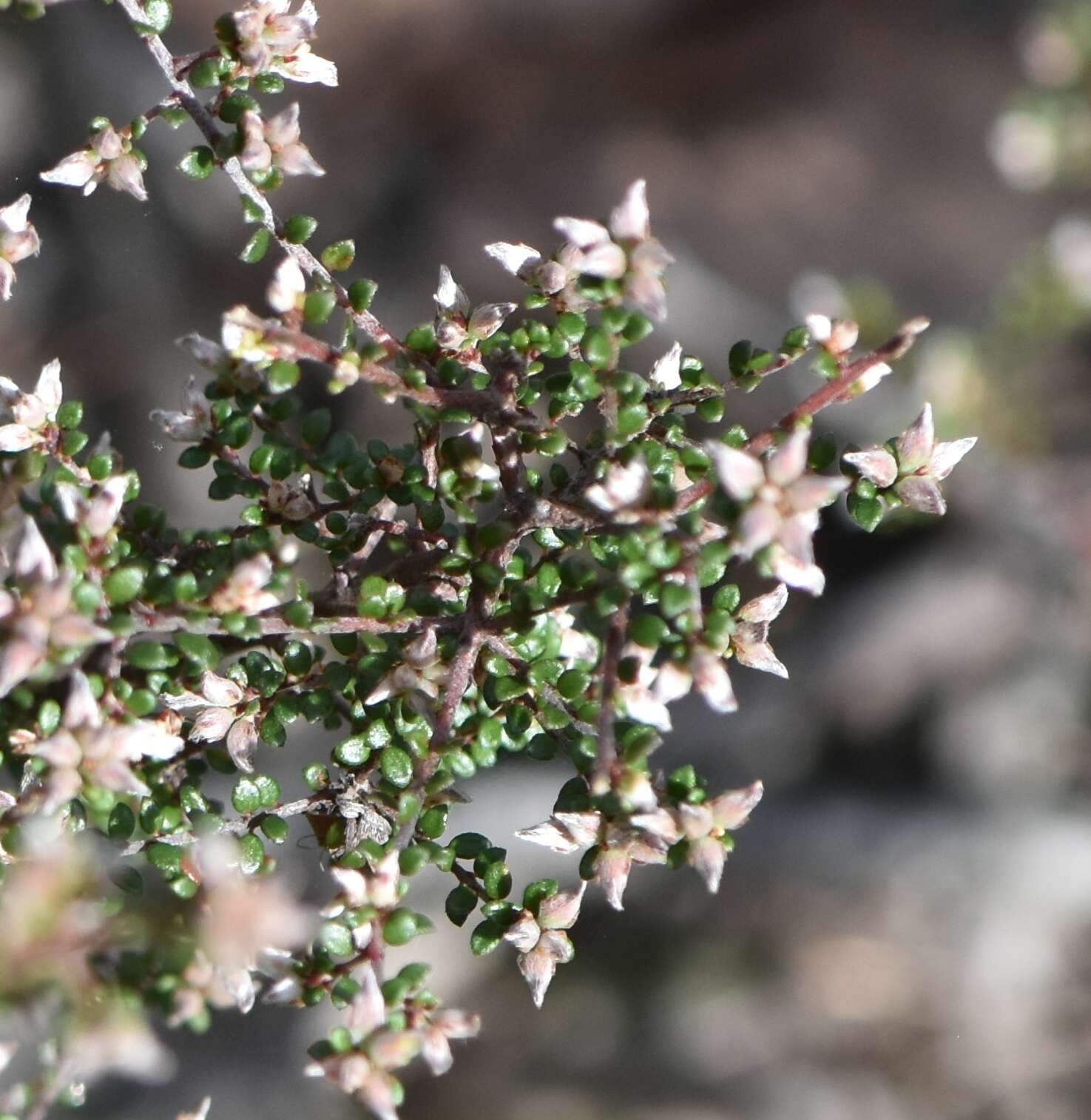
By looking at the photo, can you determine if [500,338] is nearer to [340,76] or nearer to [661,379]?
[661,379]

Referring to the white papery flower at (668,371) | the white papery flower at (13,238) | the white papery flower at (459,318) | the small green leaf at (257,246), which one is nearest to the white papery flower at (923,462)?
the white papery flower at (668,371)

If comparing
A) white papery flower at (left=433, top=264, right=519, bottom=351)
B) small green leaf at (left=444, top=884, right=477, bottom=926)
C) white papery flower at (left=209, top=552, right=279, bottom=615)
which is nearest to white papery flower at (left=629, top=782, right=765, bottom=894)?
small green leaf at (left=444, top=884, right=477, bottom=926)

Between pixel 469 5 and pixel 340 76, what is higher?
pixel 469 5

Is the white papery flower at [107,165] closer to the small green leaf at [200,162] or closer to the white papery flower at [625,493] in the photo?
the small green leaf at [200,162]

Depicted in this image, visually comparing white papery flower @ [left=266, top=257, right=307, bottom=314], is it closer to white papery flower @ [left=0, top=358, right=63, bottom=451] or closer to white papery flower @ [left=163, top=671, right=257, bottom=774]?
white papery flower @ [left=0, top=358, right=63, bottom=451]

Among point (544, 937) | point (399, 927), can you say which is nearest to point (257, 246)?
point (399, 927)

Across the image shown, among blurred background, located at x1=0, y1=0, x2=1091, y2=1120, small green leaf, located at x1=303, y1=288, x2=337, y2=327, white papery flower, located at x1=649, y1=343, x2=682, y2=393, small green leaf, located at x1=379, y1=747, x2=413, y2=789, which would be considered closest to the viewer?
small green leaf, located at x1=303, y1=288, x2=337, y2=327

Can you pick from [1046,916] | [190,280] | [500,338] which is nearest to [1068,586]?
[1046,916]
